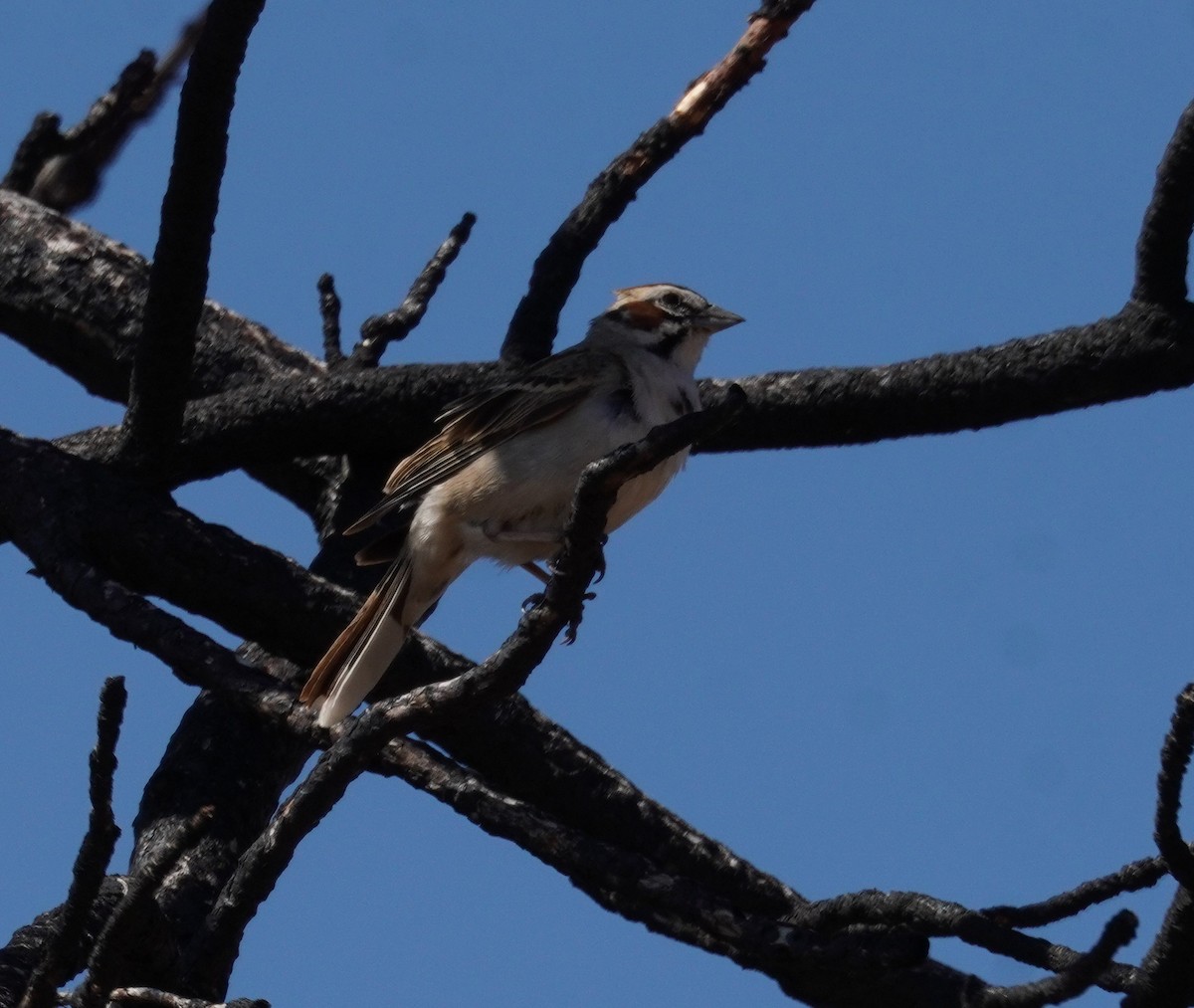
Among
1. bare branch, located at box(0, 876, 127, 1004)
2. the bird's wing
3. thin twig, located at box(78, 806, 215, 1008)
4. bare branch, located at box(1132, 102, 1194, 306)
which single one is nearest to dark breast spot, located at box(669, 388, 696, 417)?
the bird's wing

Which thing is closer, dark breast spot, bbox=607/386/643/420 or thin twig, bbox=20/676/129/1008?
thin twig, bbox=20/676/129/1008

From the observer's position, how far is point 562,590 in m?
4.09

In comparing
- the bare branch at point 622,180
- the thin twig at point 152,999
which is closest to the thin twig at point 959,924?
the thin twig at point 152,999

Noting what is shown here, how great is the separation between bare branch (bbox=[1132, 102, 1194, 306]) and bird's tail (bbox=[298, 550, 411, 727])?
2.57 meters

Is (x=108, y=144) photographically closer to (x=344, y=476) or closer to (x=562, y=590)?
(x=344, y=476)

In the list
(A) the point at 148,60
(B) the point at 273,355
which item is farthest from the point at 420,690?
(A) the point at 148,60

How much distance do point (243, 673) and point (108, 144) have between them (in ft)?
13.4

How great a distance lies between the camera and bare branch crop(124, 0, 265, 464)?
15.9 ft

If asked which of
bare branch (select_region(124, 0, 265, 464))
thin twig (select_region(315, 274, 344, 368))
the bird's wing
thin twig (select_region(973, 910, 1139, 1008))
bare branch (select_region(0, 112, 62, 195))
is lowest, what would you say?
thin twig (select_region(973, 910, 1139, 1008))

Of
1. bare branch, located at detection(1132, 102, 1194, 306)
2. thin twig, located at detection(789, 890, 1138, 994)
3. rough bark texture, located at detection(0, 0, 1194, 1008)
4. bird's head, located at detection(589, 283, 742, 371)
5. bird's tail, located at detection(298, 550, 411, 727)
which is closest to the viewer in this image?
rough bark texture, located at detection(0, 0, 1194, 1008)

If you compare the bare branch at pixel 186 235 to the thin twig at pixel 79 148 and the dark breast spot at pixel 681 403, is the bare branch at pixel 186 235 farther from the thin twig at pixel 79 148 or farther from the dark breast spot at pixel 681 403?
the thin twig at pixel 79 148

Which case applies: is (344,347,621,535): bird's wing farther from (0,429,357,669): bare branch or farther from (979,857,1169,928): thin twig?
(979,857,1169,928): thin twig

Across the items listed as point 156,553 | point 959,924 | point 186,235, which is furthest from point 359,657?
point 959,924

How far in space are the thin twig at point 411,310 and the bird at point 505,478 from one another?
2.06 ft
